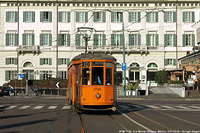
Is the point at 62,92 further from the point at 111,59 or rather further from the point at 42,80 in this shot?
the point at 111,59

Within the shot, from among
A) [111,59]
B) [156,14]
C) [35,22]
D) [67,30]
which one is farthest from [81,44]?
[111,59]

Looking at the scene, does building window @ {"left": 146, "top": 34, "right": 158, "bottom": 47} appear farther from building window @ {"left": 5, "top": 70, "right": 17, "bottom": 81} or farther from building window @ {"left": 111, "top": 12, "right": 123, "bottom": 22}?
building window @ {"left": 5, "top": 70, "right": 17, "bottom": 81}

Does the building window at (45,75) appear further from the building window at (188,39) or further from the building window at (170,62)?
the building window at (188,39)

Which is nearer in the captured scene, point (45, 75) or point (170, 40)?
point (45, 75)

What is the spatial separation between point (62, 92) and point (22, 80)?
11117 millimetres

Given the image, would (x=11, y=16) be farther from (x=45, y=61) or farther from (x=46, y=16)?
(x=45, y=61)

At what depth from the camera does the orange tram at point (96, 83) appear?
16750mm

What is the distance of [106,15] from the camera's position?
199 feet

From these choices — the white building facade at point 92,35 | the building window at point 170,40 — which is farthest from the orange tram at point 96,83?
the building window at point 170,40

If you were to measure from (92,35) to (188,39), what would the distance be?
53.7ft

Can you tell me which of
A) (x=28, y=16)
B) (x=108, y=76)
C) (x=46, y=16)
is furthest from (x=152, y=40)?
(x=108, y=76)

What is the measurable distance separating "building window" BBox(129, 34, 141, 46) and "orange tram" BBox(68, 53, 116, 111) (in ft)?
142

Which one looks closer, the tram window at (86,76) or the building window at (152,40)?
the tram window at (86,76)

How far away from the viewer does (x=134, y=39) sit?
60.6 m
